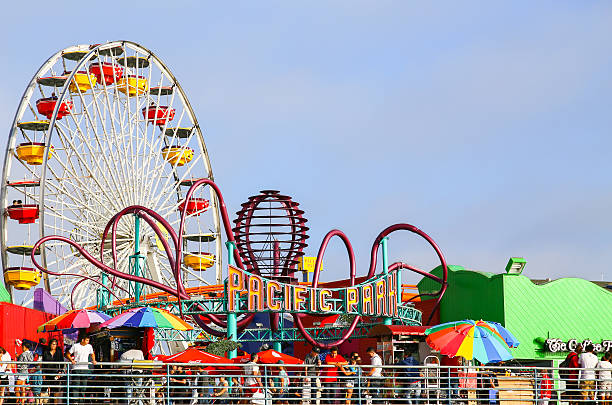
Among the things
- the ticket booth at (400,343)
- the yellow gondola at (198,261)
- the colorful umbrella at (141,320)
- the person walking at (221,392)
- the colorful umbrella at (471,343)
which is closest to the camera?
the person walking at (221,392)

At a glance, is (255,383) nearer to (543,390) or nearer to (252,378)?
(252,378)

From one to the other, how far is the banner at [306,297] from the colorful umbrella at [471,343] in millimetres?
9205

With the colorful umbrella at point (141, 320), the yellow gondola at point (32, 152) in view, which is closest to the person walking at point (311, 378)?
the colorful umbrella at point (141, 320)

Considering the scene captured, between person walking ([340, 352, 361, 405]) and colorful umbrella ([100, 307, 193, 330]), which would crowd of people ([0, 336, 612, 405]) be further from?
colorful umbrella ([100, 307, 193, 330])

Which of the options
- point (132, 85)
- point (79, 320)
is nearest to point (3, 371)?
point (79, 320)

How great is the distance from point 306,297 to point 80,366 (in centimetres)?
1315

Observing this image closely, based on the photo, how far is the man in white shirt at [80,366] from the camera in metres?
20.4

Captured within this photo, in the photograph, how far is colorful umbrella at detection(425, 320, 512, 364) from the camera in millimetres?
22984

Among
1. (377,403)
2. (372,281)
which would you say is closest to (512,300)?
(372,281)

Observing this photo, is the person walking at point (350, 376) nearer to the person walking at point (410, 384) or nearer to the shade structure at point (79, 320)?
the person walking at point (410, 384)

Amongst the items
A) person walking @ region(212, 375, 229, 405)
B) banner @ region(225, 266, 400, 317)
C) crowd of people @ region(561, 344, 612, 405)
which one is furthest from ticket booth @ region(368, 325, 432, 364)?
person walking @ region(212, 375, 229, 405)

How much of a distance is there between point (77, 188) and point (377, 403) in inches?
1065

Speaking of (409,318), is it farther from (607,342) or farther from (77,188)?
(77,188)

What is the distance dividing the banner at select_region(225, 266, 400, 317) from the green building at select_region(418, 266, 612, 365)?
299 centimetres
